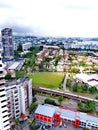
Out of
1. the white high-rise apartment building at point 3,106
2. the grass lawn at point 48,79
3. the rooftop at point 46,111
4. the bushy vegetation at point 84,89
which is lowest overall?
the grass lawn at point 48,79

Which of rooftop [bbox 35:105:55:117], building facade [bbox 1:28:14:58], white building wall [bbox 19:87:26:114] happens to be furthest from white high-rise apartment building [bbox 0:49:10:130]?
building facade [bbox 1:28:14:58]

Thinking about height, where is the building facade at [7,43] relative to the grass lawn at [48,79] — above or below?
above

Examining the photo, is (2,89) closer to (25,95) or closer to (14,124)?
(14,124)

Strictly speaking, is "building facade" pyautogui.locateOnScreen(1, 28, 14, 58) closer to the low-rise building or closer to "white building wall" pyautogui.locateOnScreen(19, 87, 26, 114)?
the low-rise building

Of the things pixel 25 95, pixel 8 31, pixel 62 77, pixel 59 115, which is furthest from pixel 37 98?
pixel 8 31

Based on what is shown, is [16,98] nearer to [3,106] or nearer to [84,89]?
[3,106]

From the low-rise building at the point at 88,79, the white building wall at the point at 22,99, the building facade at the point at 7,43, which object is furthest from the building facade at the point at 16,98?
the building facade at the point at 7,43

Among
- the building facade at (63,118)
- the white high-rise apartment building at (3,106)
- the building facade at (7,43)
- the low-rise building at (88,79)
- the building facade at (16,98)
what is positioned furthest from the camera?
the building facade at (7,43)

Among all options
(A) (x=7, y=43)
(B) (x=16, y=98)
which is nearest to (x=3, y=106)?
(B) (x=16, y=98)

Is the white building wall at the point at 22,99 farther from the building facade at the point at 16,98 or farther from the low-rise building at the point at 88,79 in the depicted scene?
the low-rise building at the point at 88,79
